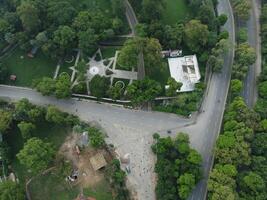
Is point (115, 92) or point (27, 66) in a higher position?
point (27, 66)

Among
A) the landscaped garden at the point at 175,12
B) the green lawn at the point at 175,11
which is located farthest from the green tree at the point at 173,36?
the green lawn at the point at 175,11

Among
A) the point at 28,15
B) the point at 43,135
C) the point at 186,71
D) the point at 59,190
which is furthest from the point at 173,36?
the point at 59,190

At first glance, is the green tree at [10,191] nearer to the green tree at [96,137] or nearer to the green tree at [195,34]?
the green tree at [96,137]

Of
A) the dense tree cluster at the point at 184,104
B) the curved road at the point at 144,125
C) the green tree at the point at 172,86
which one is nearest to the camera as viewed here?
the curved road at the point at 144,125

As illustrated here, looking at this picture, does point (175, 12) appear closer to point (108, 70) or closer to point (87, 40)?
point (108, 70)

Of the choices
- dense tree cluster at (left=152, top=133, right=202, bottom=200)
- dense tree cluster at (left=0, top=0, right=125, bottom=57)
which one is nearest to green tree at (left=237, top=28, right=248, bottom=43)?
dense tree cluster at (left=0, top=0, right=125, bottom=57)

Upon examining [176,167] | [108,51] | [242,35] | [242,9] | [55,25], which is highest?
[242,9]

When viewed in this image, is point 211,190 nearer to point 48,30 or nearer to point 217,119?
point 217,119
